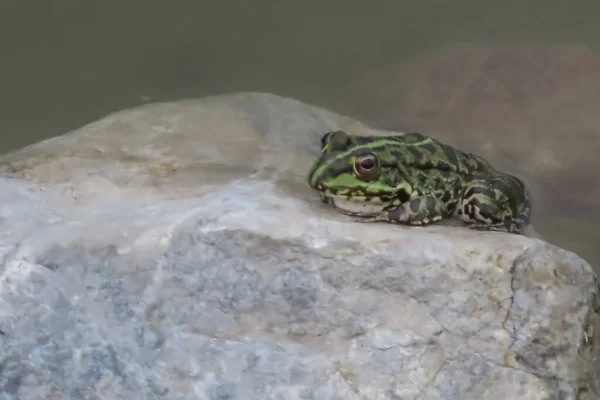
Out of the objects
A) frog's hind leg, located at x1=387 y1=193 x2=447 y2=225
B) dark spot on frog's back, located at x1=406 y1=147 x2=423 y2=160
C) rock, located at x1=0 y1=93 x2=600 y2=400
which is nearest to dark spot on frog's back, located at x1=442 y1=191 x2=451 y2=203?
frog's hind leg, located at x1=387 y1=193 x2=447 y2=225

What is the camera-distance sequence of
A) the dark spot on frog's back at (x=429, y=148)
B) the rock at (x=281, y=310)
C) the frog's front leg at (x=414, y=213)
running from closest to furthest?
the rock at (x=281, y=310) < the frog's front leg at (x=414, y=213) < the dark spot on frog's back at (x=429, y=148)

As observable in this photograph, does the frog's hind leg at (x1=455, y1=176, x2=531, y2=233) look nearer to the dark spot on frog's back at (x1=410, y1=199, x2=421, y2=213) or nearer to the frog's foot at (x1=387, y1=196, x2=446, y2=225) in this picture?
the frog's foot at (x1=387, y1=196, x2=446, y2=225)

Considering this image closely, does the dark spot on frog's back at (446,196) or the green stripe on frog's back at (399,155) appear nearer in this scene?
the green stripe on frog's back at (399,155)

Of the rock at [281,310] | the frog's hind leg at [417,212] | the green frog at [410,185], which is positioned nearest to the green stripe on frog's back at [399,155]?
the green frog at [410,185]

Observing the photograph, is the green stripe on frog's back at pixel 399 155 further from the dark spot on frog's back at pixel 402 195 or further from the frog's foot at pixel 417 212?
the frog's foot at pixel 417 212

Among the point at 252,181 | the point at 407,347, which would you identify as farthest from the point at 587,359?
the point at 252,181

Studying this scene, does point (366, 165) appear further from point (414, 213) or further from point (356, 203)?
point (414, 213)

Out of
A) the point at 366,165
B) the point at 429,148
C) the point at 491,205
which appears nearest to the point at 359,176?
the point at 366,165
